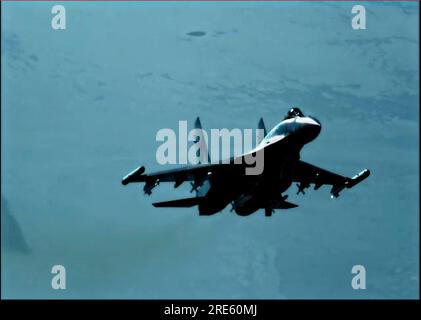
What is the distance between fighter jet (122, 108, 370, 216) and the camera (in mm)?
56375

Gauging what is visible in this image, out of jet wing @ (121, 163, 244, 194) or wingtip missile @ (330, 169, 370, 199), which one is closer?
jet wing @ (121, 163, 244, 194)

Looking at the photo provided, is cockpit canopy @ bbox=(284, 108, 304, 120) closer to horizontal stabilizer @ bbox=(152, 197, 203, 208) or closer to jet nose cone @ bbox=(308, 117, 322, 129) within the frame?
jet nose cone @ bbox=(308, 117, 322, 129)

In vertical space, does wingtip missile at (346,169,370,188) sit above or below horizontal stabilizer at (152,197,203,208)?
above

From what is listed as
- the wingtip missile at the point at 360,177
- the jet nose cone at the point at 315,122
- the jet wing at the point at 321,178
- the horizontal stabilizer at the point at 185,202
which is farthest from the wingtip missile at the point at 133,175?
the wingtip missile at the point at 360,177

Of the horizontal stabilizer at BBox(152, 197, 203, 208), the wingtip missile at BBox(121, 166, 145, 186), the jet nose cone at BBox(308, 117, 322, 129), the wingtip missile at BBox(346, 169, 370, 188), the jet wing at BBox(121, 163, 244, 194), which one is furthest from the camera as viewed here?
the wingtip missile at BBox(346, 169, 370, 188)

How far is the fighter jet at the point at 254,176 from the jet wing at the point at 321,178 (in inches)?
4.3

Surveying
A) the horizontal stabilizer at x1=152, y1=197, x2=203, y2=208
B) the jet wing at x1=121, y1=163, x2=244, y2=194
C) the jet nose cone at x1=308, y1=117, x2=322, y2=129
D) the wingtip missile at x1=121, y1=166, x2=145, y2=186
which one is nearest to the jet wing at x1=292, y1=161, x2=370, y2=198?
the jet wing at x1=121, y1=163, x2=244, y2=194

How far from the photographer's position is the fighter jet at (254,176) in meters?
56.4

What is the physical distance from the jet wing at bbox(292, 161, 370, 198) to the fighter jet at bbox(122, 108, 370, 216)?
0.11m

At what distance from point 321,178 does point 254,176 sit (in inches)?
427

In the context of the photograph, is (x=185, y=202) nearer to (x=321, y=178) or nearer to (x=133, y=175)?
(x=133, y=175)
